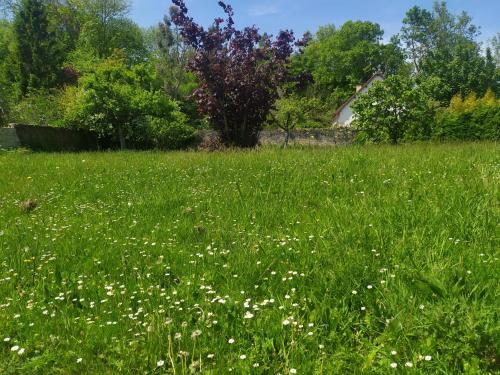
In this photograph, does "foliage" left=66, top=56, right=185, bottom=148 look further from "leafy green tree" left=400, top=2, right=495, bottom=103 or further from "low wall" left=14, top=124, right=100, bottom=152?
A: "leafy green tree" left=400, top=2, right=495, bottom=103

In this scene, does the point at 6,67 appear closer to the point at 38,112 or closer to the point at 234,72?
the point at 38,112

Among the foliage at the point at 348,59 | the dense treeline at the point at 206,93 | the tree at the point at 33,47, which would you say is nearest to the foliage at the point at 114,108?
the dense treeline at the point at 206,93

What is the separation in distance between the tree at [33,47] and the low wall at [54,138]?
22.0 metres

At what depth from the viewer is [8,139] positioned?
49.5 feet

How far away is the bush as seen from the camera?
65.9 ft

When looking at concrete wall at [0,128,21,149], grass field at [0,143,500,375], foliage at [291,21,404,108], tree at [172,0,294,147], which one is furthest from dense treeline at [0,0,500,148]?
foliage at [291,21,404,108]

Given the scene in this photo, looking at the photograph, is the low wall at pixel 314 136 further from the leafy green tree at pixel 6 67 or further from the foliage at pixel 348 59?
the foliage at pixel 348 59

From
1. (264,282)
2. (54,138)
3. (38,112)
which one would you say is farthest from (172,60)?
(264,282)

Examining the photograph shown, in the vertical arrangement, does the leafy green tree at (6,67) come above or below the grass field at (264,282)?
above

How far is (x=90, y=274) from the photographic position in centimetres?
315

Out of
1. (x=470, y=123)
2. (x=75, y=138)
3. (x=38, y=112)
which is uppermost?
(x=38, y=112)

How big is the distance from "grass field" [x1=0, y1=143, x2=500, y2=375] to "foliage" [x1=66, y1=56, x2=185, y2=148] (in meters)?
14.9

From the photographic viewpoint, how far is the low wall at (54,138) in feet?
50.9

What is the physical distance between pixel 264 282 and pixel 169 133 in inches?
722
